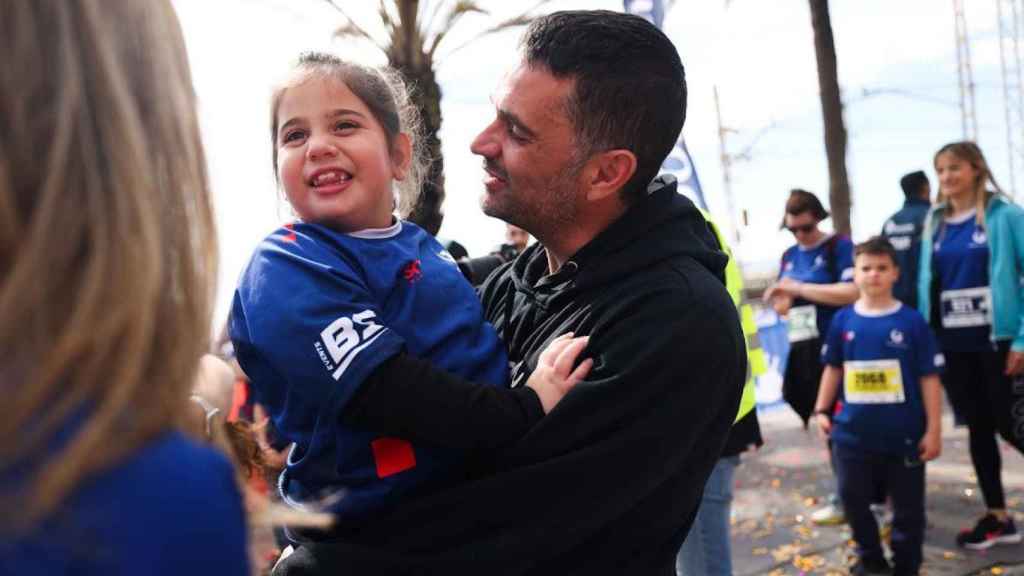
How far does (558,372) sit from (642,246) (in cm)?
33

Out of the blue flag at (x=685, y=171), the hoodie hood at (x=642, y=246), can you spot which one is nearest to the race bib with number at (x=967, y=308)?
the blue flag at (x=685, y=171)

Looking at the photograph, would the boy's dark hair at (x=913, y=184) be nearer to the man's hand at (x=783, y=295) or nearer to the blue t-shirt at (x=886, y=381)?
the man's hand at (x=783, y=295)

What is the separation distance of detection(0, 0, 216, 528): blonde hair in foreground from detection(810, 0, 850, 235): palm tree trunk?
1227 centimetres

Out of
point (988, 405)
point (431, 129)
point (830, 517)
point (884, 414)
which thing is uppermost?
point (431, 129)

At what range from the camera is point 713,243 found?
6.57 feet

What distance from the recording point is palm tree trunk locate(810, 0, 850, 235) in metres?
12.1

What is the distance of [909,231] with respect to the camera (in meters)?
7.07

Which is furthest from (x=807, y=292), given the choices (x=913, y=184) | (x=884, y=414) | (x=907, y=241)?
(x=913, y=184)

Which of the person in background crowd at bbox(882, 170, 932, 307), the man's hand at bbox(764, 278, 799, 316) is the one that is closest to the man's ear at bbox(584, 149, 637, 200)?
the man's hand at bbox(764, 278, 799, 316)

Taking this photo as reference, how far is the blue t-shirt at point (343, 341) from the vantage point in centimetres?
157

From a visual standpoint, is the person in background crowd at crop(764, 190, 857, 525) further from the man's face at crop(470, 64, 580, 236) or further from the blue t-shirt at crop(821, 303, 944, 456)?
the man's face at crop(470, 64, 580, 236)

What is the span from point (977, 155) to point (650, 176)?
14.3 feet

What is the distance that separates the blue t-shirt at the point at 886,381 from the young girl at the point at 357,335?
12.1ft

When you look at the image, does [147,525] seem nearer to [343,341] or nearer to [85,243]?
[85,243]
